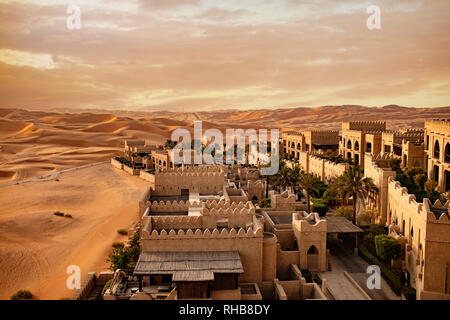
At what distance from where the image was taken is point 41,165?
71.9 metres

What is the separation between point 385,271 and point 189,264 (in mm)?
11874

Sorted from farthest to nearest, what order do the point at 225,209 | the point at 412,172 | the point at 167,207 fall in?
the point at 412,172 < the point at 167,207 < the point at 225,209

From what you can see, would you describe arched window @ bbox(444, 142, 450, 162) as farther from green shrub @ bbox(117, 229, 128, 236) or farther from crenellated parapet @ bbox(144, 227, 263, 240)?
green shrub @ bbox(117, 229, 128, 236)

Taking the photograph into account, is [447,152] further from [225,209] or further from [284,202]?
[225,209]

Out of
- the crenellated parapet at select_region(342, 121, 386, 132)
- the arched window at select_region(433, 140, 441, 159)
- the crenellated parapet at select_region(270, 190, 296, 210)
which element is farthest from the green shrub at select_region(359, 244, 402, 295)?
the crenellated parapet at select_region(342, 121, 386, 132)

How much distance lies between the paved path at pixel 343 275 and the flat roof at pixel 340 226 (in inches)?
70.3

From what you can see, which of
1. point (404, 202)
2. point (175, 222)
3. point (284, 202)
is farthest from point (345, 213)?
point (175, 222)

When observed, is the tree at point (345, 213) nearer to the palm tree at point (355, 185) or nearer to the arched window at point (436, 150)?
the palm tree at point (355, 185)

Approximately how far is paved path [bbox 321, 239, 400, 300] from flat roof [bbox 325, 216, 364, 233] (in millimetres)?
1785

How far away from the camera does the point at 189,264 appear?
18.7 m

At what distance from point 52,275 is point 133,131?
109m

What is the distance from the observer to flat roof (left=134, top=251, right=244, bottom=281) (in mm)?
17578
